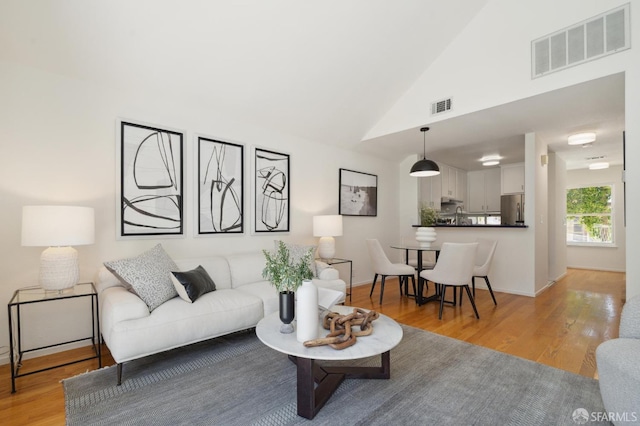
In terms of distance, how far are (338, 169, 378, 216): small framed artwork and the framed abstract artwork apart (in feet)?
8.32

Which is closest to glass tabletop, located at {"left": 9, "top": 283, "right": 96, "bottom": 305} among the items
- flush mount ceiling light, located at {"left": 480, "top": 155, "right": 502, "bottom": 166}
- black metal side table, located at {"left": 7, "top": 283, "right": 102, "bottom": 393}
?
black metal side table, located at {"left": 7, "top": 283, "right": 102, "bottom": 393}

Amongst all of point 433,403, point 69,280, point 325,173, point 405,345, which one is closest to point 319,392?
point 433,403

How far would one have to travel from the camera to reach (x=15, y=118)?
95.1 inches

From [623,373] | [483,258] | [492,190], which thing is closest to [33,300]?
[623,373]

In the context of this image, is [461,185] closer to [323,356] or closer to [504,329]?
[504,329]

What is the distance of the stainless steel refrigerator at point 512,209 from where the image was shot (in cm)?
630

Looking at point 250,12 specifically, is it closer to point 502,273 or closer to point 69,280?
point 69,280

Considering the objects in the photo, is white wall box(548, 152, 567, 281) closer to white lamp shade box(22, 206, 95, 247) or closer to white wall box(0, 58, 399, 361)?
white wall box(0, 58, 399, 361)

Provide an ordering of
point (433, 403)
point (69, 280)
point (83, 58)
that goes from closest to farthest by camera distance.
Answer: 1. point (433, 403)
2. point (69, 280)
3. point (83, 58)

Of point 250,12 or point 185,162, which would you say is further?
point 185,162

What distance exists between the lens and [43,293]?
2.29 metres

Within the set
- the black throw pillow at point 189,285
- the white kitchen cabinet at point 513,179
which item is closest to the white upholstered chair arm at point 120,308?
the black throw pillow at point 189,285

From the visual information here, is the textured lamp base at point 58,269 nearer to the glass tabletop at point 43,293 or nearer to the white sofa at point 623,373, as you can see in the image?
the glass tabletop at point 43,293

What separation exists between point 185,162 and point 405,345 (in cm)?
280
